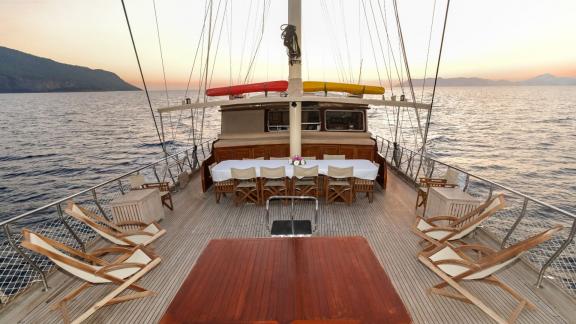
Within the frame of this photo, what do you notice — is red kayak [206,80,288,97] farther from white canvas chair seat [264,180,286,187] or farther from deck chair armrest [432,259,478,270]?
deck chair armrest [432,259,478,270]

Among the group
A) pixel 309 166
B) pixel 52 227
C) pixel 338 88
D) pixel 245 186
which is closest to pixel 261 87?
pixel 338 88

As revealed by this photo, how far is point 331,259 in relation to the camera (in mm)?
2787

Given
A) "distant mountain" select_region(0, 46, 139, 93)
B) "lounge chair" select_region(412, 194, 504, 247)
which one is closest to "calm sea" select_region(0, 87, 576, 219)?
"lounge chair" select_region(412, 194, 504, 247)

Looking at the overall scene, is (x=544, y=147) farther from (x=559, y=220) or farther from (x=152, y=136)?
(x=152, y=136)

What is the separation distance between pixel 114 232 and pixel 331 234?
11.6 ft

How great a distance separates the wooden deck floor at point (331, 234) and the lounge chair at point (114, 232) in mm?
450

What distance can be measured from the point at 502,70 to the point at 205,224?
54.0m

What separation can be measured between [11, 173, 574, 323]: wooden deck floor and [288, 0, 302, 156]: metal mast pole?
1.78m

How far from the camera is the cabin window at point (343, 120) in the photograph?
896 cm

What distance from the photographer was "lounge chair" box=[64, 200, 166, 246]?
12.2 ft

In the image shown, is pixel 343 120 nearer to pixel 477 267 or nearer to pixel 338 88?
pixel 338 88

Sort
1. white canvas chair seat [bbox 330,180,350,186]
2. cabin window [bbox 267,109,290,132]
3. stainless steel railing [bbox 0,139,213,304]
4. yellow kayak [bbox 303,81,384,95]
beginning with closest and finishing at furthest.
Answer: white canvas chair seat [bbox 330,180,350,186] → stainless steel railing [bbox 0,139,213,304] → yellow kayak [bbox 303,81,384,95] → cabin window [bbox 267,109,290,132]

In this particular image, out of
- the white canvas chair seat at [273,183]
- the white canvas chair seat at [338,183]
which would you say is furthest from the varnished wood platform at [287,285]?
the white canvas chair seat at [338,183]

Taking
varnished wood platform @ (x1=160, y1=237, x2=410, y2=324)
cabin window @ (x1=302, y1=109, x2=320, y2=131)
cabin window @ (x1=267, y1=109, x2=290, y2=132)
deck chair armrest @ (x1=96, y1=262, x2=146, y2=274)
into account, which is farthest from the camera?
cabin window @ (x1=267, y1=109, x2=290, y2=132)
